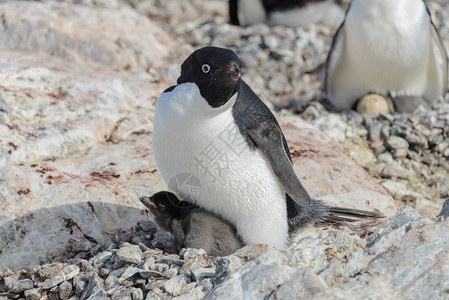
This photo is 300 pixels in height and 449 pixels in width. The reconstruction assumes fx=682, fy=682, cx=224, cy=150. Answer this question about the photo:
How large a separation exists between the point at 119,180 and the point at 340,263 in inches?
69.2

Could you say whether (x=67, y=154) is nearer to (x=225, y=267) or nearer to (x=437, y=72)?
(x=225, y=267)

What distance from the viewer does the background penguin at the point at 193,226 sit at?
3277mm

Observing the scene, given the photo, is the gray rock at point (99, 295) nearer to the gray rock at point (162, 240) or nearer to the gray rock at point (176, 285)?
the gray rock at point (176, 285)

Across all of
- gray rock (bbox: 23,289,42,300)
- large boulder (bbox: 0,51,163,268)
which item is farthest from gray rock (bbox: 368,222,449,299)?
large boulder (bbox: 0,51,163,268)

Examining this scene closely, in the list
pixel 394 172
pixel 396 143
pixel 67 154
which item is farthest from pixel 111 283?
pixel 396 143

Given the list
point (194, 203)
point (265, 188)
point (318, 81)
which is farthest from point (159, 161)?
point (318, 81)

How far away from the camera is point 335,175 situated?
4.45 m

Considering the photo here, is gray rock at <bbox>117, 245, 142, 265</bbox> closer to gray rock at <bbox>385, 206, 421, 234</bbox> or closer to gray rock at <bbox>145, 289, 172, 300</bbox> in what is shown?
gray rock at <bbox>145, 289, 172, 300</bbox>

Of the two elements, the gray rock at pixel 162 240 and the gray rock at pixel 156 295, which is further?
the gray rock at pixel 162 240

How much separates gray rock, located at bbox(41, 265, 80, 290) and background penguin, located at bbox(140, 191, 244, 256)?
458mm

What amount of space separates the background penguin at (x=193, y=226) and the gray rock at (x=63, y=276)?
46cm

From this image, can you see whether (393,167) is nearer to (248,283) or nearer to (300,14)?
(248,283)

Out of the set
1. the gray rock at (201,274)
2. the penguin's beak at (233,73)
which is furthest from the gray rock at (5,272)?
the penguin's beak at (233,73)

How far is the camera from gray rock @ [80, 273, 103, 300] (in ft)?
9.62
